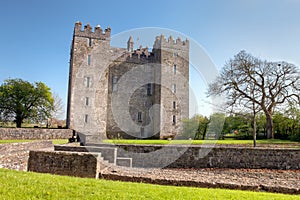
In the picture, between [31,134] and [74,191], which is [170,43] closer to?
[31,134]

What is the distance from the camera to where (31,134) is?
18094 millimetres

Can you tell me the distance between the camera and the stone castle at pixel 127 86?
2436cm

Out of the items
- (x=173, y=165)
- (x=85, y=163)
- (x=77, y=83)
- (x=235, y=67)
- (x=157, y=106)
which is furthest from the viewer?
(x=157, y=106)

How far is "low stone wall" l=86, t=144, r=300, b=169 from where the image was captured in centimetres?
1078

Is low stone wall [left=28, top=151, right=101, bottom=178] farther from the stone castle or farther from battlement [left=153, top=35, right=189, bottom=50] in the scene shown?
battlement [left=153, top=35, right=189, bottom=50]

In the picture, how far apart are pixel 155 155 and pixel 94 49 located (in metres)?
17.3

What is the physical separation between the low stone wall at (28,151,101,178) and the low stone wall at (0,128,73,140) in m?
11.3

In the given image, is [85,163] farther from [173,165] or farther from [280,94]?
[280,94]

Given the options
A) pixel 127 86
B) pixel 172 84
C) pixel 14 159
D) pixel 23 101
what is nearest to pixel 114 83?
pixel 127 86

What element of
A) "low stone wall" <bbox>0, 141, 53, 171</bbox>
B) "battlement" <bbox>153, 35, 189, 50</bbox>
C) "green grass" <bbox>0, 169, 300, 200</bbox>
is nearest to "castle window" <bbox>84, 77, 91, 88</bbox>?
"battlement" <bbox>153, 35, 189, 50</bbox>

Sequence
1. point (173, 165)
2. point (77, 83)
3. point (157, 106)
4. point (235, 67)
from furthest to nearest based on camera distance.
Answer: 1. point (157, 106)
2. point (77, 83)
3. point (235, 67)
4. point (173, 165)

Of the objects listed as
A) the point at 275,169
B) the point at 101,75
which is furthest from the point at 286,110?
the point at 101,75

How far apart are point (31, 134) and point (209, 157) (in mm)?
14366

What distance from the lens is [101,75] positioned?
25.2 m
